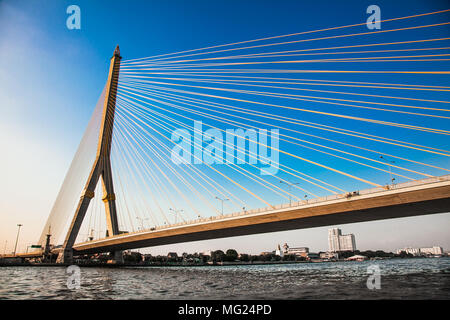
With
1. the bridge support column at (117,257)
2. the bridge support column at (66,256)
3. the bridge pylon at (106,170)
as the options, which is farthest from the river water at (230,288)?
the bridge support column at (117,257)

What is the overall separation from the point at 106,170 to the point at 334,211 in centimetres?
3066

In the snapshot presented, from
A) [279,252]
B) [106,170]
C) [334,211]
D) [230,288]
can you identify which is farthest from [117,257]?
[279,252]

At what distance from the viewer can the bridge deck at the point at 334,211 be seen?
67.7 feet

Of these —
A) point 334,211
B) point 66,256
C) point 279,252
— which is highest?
point 334,211

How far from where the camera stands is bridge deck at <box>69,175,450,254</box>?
20625 millimetres

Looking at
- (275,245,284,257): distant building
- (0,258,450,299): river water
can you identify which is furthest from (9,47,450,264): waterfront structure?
(275,245,284,257): distant building

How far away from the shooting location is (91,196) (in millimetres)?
41188

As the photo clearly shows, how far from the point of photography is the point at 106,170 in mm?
41969

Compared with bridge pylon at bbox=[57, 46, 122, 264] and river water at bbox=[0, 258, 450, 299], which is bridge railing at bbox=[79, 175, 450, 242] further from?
bridge pylon at bbox=[57, 46, 122, 264]

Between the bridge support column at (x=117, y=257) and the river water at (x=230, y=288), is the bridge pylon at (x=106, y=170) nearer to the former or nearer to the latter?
the bridge support column at (x=117, y=257)

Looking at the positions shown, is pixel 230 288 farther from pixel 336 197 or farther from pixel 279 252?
pixel 279 252

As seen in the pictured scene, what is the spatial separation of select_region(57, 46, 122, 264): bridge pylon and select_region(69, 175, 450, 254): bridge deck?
8.63 metres
